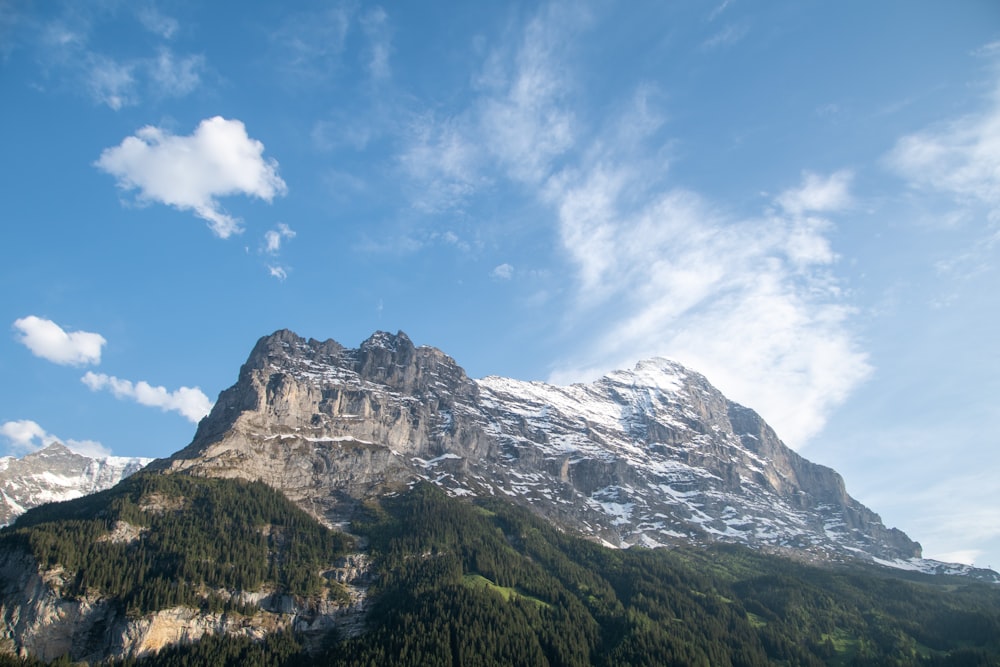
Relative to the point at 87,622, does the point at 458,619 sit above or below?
above

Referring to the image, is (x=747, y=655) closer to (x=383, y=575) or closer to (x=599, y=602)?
(x=599, y=602)

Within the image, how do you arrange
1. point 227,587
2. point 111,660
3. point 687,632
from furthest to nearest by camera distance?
point 687,632 → point 227,587 → point 111,660

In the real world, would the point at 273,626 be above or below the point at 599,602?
below

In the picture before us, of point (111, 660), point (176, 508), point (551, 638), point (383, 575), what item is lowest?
point (111, 660)

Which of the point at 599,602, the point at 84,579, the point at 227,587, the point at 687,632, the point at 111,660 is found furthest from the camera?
the point at 599,602

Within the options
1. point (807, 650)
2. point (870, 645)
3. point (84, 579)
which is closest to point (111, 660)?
point (84, 579)

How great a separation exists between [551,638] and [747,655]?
5233 centimetres

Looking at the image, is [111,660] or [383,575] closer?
[111,660]

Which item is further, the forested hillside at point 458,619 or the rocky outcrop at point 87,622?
the forested hillside at point 458,619

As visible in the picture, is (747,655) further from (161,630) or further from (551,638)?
(161,630)

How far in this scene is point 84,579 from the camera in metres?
152

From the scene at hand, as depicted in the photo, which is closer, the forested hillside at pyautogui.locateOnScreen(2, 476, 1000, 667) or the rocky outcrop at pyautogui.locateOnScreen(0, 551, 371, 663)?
the rocky outcrop at pyautogui.locateOnScreen(0, 551, 371, 663)

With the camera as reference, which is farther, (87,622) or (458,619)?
(458,619)

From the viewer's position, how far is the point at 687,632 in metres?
176
